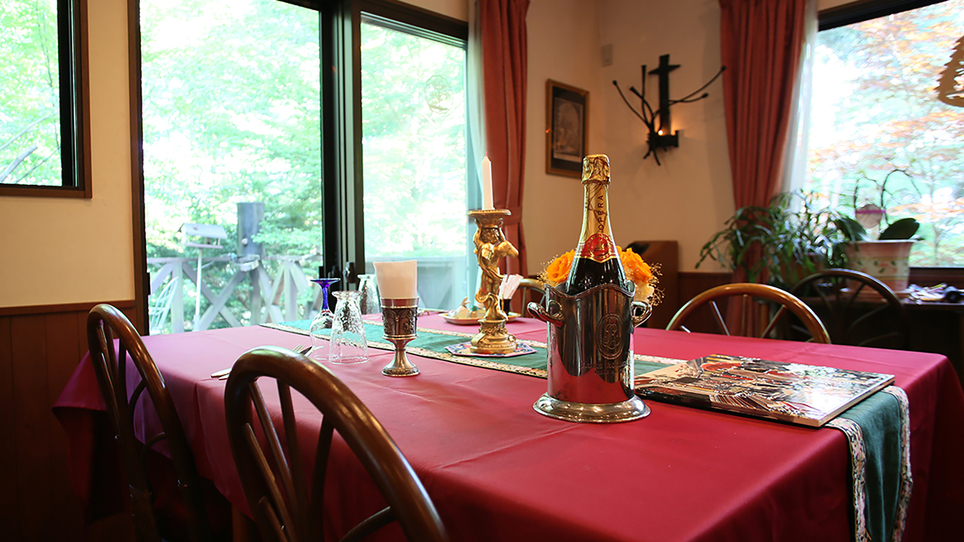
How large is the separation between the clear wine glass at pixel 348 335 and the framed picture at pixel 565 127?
3046 mm

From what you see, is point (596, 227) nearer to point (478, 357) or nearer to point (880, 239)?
point (478, 357)

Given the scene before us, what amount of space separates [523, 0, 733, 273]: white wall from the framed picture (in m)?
0.06

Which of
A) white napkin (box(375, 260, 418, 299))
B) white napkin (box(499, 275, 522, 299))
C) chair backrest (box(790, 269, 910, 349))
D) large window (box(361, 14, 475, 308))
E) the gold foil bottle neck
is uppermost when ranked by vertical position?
large window (box(361, 14, 475, 308))

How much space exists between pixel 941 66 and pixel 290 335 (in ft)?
11.6

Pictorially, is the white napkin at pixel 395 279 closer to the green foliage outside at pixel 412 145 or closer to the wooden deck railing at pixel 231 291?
the wooden deck railing at pixel 231 291

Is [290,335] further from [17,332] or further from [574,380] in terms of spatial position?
[17,332]

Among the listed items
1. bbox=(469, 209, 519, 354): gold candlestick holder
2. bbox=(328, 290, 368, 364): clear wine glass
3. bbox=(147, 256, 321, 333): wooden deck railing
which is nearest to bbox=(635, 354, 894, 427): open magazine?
bbox=(469, 209, 519, 354): gold candlestick holder

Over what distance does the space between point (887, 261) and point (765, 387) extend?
2312mm

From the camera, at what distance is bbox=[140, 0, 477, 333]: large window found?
2.61m

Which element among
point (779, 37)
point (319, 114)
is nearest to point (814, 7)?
point (779, 37)

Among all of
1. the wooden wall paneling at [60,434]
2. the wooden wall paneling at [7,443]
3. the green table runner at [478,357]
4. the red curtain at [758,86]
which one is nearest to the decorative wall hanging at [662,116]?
the red curtain at [758,86]

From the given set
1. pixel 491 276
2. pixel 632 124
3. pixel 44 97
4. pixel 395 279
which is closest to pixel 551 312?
pixel 395 279

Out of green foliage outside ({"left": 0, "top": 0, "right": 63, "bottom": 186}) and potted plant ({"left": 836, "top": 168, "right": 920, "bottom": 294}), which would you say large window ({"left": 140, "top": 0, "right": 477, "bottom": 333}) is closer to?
green foliage outside ({"left": 0, "top": 0, "right": 63, "bottom": 186})

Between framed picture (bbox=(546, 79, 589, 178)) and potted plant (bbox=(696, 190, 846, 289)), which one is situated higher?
framed picture (bbox=(546, 79, 589, 178))
